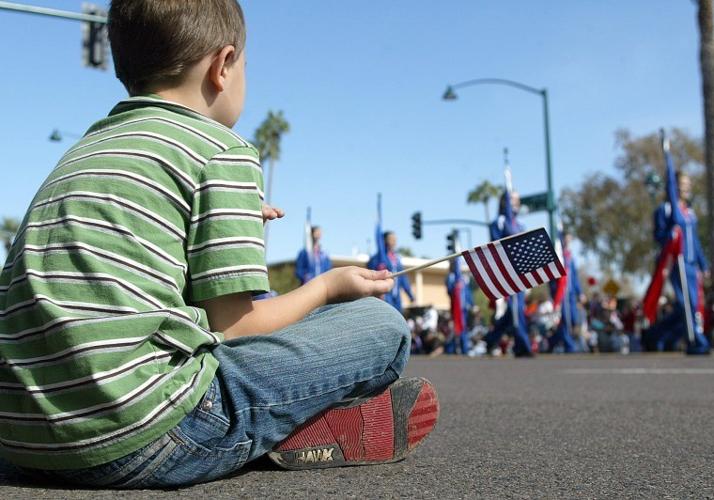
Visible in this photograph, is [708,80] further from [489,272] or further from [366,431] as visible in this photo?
[366,431]

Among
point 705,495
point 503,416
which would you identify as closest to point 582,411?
point 503,416

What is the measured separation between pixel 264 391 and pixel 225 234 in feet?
1.33

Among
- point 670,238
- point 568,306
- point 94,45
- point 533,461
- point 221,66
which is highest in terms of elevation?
point 94,45

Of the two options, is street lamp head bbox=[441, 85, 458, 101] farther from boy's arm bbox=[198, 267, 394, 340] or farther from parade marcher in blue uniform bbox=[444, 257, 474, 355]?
boy's arm bbox=[198, 267, 394, 340]

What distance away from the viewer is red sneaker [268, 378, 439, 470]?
88.3 inches

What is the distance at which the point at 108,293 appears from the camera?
5.85ft

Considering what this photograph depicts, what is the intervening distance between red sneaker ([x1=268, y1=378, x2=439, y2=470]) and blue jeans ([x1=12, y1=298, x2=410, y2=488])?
0.08 m

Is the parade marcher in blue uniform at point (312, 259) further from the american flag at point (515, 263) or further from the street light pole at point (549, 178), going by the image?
the american flag at point (515, 263)

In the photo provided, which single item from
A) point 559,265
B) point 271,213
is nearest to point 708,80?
point 559,265

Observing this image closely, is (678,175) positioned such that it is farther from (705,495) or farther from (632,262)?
(632,262)

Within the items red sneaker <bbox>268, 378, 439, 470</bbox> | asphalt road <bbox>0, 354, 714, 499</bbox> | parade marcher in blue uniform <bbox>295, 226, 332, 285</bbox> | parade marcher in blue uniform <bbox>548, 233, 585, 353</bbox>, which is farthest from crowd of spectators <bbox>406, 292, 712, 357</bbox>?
red sneaker <bbox>268, 378, 439, 470</bbox>

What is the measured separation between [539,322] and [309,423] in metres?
21.2

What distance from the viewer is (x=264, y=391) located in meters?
2.00

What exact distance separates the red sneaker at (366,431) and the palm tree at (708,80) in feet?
58.2
